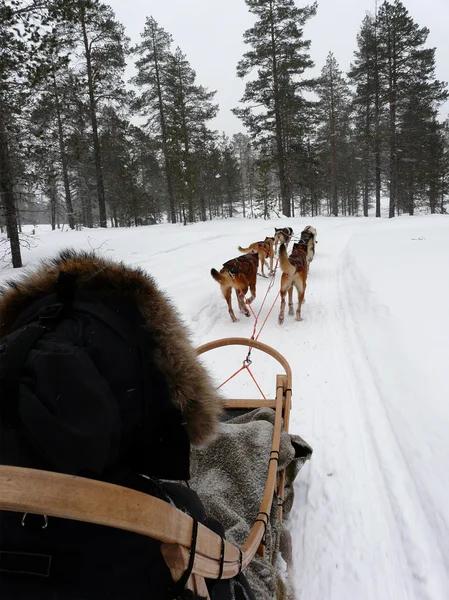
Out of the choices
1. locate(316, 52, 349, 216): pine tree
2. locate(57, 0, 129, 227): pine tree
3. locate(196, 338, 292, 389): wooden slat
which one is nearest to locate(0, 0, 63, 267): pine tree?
locate(196, 338, 292, 389): wooden slat

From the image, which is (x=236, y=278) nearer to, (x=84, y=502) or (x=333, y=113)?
(x=84, y=502)

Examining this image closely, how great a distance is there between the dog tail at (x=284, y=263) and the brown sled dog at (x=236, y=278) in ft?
2.14

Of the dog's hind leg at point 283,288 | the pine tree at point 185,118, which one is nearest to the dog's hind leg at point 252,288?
the dog's hind leg at point 283,288

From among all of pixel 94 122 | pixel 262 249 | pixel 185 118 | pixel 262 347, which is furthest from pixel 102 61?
pixel 262 347

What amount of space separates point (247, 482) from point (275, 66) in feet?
83.8

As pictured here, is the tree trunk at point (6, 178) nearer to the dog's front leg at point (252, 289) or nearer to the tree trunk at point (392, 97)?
the dog's front leg at point (252, 289)

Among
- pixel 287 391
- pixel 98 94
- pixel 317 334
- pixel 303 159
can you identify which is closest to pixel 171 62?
pixel 98 94

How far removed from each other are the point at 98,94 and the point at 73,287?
868 inches

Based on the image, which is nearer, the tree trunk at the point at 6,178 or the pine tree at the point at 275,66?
the tree trunk at the point at 6,178

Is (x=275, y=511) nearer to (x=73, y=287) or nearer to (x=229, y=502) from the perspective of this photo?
(x=229, y=502)

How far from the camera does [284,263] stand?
556cm

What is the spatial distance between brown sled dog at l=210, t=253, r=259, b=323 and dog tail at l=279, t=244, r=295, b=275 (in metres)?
0.65

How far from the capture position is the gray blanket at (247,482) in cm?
174

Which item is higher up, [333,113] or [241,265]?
[333,113]
